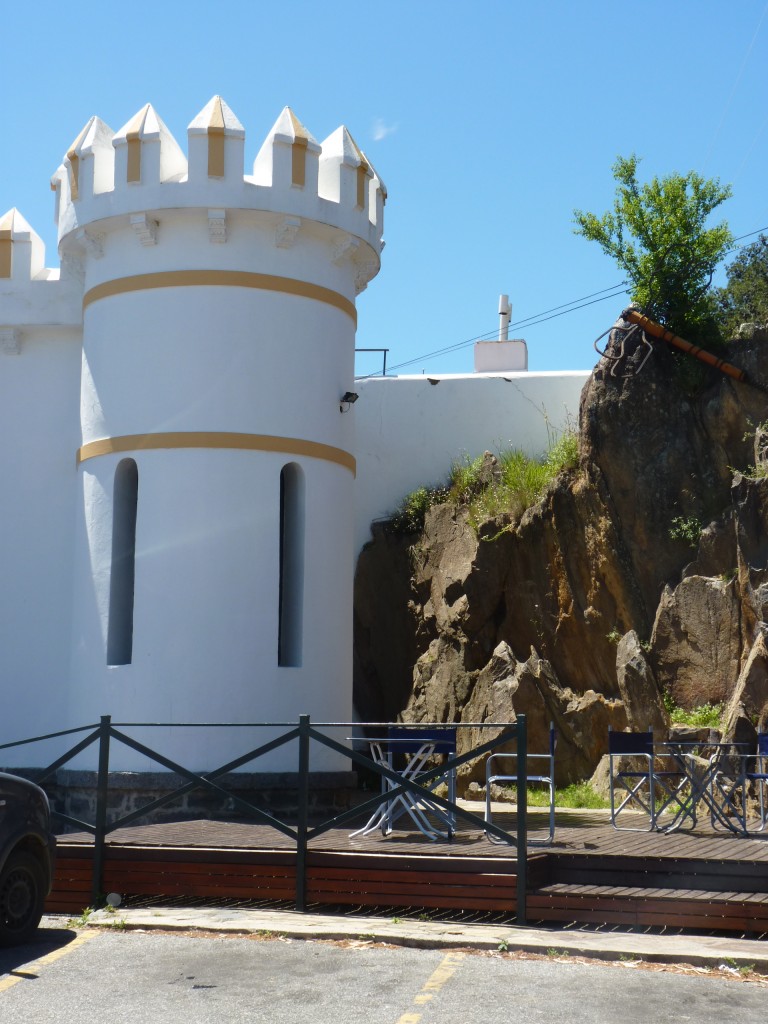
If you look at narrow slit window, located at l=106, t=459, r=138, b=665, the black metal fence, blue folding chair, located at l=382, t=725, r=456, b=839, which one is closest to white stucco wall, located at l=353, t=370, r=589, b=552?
narrow slit window, located at l=106, t=459, r=138, b=665

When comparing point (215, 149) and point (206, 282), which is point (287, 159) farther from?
point (206, 282)

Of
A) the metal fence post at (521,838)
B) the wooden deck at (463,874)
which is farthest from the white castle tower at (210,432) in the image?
the metal fence post at (521,838)

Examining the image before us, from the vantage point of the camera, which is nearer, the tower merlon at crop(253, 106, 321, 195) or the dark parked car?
the dark parked car

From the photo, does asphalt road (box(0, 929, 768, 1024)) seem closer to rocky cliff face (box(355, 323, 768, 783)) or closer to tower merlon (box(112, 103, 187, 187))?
rocky cliff face (box(355, 323, 768, 783))

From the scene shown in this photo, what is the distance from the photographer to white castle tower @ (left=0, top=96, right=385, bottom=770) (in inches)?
488

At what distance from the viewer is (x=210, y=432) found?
12.6m

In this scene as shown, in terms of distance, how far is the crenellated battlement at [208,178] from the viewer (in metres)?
12.8

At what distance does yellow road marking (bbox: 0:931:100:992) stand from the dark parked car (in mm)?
310

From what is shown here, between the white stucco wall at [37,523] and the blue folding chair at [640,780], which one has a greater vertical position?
the white stucco wall at [37,523]

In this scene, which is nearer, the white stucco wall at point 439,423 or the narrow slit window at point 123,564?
the narrow slit window at point 123,564

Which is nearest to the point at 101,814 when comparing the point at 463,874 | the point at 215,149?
the point at 463,874

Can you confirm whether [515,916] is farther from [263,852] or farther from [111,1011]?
[111,1011]

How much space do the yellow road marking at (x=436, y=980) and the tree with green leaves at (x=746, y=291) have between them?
10.5 metres

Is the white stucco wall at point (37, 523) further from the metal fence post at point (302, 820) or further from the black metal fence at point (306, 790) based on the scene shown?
the metal fence post at point (302, 820)
